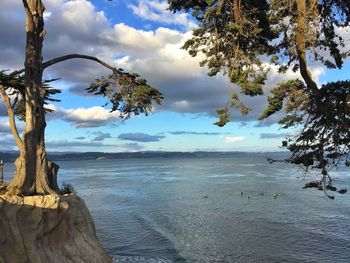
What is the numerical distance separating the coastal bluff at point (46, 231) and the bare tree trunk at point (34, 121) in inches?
59.9

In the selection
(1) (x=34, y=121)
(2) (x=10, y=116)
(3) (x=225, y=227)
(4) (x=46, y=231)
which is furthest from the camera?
(3) (x=225, y=227)

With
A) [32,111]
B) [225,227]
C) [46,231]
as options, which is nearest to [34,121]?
[32,111]

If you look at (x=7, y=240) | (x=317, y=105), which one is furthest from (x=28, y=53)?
(x=317, y=105)

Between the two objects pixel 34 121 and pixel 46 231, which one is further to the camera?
pixel 34 121

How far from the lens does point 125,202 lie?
54062mm

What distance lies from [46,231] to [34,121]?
4.30m

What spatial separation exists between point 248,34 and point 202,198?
43.3 m

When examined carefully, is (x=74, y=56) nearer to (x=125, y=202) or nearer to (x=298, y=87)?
(x=298, y=87)

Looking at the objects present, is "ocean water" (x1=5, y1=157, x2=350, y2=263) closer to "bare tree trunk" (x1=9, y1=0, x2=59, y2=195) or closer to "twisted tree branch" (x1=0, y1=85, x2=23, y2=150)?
"bare tree trunk" (x1=9, y1=0, x2=59, y2=195)

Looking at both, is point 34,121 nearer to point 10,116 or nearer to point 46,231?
point 10,116

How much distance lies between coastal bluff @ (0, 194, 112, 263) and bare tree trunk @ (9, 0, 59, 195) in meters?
1.52

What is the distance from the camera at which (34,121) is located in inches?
643

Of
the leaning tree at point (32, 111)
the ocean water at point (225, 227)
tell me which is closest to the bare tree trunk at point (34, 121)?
the leaning tree at point (32, 111)

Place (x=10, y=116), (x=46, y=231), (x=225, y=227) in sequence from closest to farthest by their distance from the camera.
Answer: (x=46, y=231) → (x=10, y=116) → (x=225, y=227)
